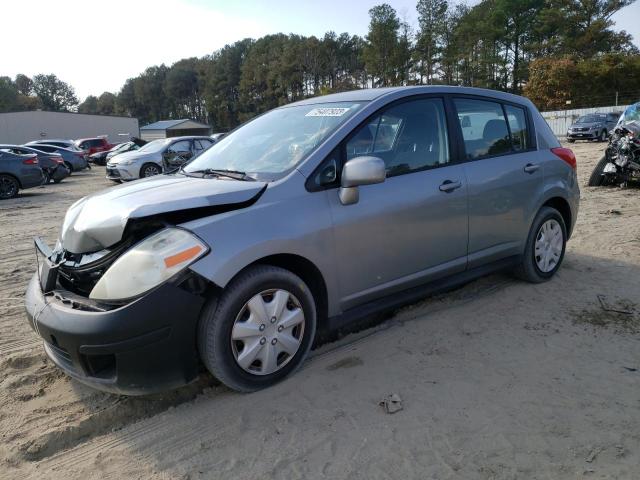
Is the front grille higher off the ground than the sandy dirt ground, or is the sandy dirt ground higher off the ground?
the front grille

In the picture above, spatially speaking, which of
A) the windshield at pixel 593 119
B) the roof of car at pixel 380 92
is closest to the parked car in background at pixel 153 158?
the roof of car at pixel 380 92

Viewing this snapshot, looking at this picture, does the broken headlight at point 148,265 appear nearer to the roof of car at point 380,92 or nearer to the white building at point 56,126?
the roof of car at point 380,92

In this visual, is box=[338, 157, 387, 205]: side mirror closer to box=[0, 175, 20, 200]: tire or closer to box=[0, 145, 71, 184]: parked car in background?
box=[0, 175, 20, 200]: tire

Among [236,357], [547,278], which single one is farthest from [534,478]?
[547,278]

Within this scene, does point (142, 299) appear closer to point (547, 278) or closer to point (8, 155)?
point (547, 278)

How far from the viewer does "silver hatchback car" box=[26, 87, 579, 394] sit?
2551 millimetres

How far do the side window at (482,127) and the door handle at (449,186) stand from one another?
34cm

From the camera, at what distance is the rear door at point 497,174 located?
13.0ft

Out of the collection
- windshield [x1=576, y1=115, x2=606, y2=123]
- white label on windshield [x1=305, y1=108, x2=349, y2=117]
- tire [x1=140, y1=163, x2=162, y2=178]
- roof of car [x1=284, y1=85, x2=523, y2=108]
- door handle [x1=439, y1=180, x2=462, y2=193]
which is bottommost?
tire [x1=140, y1=163, x2=162, y2=178]

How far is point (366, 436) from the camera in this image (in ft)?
8.29

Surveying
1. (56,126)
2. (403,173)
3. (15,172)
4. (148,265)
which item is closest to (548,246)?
(403,173)

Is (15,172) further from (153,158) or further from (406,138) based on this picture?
(406,138)

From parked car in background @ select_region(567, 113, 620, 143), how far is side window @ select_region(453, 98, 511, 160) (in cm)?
2560

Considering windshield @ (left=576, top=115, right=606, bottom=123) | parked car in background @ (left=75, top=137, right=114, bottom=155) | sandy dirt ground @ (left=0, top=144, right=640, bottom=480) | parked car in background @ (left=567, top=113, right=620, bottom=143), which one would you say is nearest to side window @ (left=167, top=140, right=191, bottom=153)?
sandy dirt ground @ (left=0, top=144, right=640, bottom=480)
